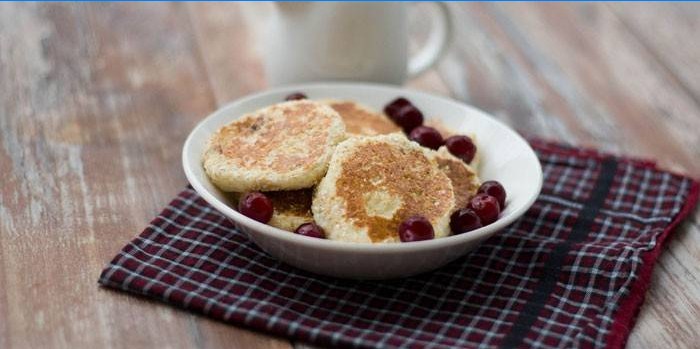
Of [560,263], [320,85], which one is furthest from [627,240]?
[320,85]

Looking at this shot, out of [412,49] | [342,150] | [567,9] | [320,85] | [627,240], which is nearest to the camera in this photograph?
[342,150]

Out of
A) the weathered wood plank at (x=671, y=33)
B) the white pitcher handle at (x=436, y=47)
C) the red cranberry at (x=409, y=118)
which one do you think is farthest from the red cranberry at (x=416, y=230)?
the weathered wood plank at (x=671, y=33)

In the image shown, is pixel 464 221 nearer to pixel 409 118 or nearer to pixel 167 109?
pixel 409 118

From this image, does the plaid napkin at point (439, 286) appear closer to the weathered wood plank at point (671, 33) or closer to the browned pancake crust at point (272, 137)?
the browned pancake crust at point (272, 137)

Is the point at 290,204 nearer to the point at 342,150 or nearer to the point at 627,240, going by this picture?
the point at 342,150

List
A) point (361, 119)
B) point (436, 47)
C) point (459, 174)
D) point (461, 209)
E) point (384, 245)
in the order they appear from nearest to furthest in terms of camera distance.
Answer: point (384, 245)
point (461, 209)
point (459, 174)
point (361, 119)
point (436, 47)

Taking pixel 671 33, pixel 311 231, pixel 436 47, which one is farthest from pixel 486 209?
pixel 671 33
